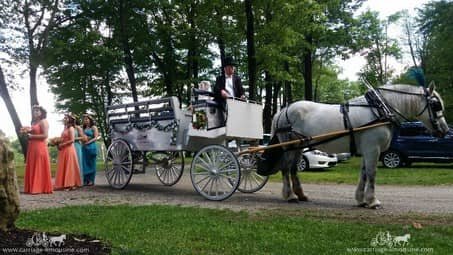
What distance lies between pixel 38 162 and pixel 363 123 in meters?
7.47

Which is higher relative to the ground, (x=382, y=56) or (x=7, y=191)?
(x=382, y=56)

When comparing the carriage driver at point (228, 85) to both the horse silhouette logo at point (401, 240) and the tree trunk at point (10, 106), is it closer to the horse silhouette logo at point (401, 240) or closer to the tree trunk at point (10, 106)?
the horse silhouette logo at point (401, 240)

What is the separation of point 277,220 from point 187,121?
13.9 feet

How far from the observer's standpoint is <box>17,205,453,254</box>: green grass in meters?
4.96

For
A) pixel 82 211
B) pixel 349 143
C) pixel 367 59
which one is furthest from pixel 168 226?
pixel 367 59

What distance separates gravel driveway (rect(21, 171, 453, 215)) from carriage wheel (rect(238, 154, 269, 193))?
22 centimetres

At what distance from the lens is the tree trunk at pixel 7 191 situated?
4.78 metres

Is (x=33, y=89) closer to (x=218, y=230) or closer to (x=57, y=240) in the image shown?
(x=218, y=230)

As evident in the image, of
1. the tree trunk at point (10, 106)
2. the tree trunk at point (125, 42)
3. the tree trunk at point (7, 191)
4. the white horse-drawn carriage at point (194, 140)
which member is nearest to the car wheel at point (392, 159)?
the white horse-drawn carriage at point (194, 140)

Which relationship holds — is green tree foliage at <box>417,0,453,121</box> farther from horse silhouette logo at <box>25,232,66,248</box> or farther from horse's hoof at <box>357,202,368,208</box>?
horse silhouette logo at <box>25,232,66,248</box>

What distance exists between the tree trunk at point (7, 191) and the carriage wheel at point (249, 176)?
18.0 ft

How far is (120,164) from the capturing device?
1103 cm

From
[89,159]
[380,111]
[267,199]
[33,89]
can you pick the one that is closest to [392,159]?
[267,199]

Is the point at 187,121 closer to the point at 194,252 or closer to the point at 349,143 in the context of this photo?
the point at 349,143
